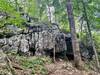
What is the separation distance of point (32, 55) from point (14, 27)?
240cm

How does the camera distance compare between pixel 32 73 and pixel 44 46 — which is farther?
pixel 44 46

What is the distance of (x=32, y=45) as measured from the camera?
43.2 feet

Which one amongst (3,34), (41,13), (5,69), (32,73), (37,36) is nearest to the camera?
(5,69)

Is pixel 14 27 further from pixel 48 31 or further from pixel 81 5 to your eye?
pixel 81 5

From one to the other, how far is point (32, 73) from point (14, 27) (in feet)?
18.0

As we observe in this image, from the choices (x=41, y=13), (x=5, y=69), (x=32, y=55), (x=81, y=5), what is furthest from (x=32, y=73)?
(x=41, y=13)

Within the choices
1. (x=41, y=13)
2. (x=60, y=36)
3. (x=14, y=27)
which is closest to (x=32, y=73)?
(x=14, y=27)

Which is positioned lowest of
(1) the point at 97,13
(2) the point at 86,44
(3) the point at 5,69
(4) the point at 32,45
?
(2) the point at 86,44

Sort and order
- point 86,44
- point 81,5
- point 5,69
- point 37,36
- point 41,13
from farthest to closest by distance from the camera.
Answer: point 41,13, point 86,44, point 81,5, point 37,36, point 5,69

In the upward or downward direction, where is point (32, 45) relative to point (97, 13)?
downward

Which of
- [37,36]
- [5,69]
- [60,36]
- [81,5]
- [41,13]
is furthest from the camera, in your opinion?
[41,13]

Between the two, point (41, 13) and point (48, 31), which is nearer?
point (48, 31)

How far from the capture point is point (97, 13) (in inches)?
607

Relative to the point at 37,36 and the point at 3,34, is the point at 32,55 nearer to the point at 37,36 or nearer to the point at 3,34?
the point at 37,36
